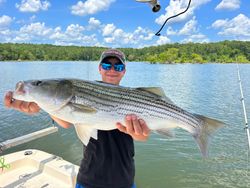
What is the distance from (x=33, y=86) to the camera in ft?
8.93

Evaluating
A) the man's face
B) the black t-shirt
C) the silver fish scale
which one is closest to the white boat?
the black t-shirt

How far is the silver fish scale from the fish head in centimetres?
9

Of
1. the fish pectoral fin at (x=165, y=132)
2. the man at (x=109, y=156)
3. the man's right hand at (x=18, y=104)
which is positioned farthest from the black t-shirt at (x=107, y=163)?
the man's right hand at (x=18, y=104)

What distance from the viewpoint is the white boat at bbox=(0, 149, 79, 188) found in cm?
577

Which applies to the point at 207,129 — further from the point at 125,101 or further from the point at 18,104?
the point at 18,104

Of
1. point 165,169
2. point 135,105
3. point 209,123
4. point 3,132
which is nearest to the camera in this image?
point 135,105

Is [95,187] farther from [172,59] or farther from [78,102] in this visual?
[172,59]

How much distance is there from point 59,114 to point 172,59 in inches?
4686

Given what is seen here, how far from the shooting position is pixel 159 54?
4961 inches

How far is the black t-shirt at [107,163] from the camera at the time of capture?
298 cm

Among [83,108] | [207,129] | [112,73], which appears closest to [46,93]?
[83,108]

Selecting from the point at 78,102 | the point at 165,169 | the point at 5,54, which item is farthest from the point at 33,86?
the point at 5,54

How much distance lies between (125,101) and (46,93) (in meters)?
0.83

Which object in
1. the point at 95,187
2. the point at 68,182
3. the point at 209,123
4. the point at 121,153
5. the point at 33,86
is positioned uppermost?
the point at 33,86
